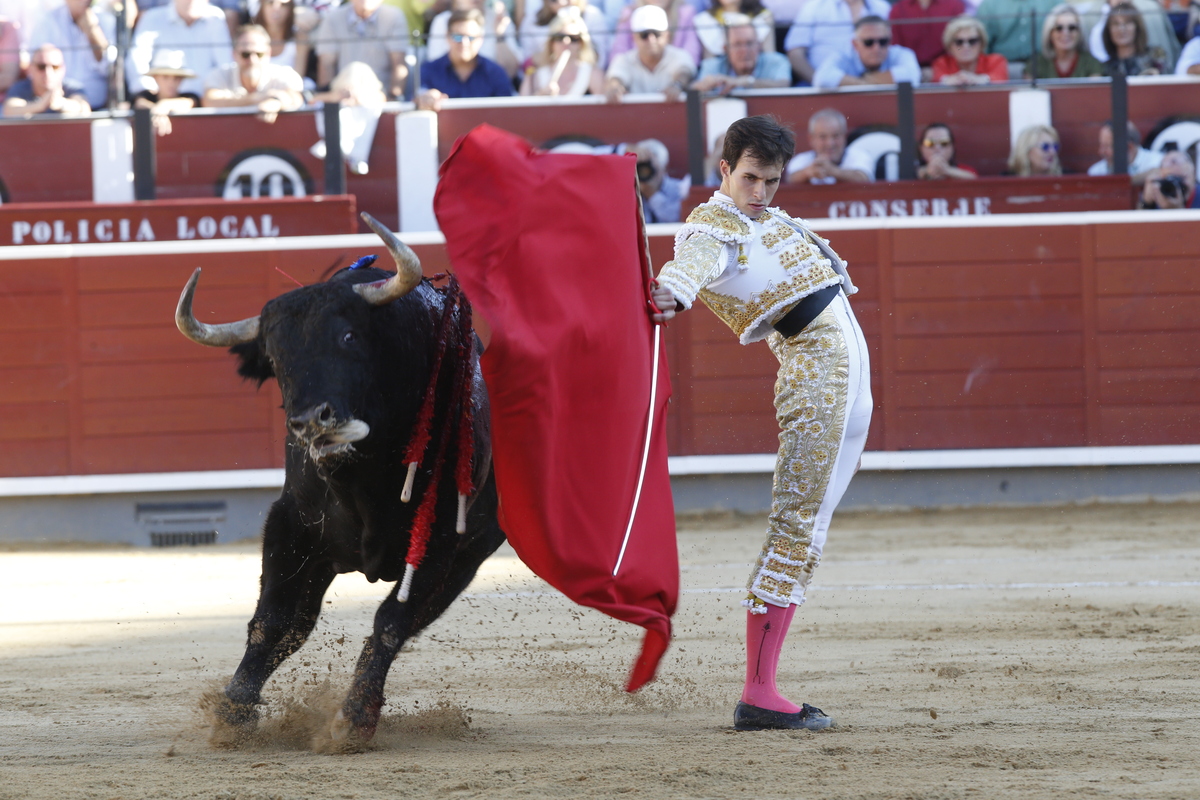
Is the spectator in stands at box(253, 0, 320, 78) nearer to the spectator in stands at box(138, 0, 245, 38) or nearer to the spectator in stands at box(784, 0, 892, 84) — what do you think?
the spectator in stands at box(138, 0, 245, 38)

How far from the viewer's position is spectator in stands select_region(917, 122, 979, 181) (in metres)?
7.10

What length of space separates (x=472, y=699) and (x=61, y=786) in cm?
108

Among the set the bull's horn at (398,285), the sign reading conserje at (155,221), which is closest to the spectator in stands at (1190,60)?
the sign reading conserje at (155,221)

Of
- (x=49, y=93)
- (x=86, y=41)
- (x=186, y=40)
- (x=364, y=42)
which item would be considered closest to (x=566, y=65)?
(x=364, y=42)

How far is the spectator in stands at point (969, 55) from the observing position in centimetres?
739

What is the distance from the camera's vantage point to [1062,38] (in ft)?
24.2

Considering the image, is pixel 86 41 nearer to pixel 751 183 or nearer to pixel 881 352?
pixel 881 352

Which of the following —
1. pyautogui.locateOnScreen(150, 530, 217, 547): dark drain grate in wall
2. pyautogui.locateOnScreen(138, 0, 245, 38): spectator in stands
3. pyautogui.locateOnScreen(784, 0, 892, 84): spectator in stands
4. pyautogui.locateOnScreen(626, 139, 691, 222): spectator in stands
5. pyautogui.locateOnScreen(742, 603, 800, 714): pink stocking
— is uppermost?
pyautogui.locateOnScreen(138, 0, 245, 38): spectator in stands

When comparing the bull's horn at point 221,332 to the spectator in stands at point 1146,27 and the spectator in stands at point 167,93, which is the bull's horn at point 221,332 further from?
the spectator in stands at point 1146,27

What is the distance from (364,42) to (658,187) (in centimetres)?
179

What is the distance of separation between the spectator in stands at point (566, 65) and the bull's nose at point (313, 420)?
206 inches

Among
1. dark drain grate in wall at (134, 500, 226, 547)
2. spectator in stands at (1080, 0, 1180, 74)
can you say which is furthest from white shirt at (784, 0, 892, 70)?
dark drain grate in wall at (134, 500, 226, 547)

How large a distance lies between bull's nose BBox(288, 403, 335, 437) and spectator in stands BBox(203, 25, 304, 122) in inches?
201

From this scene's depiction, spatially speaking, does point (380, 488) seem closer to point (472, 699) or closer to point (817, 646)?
point (472, 699)
